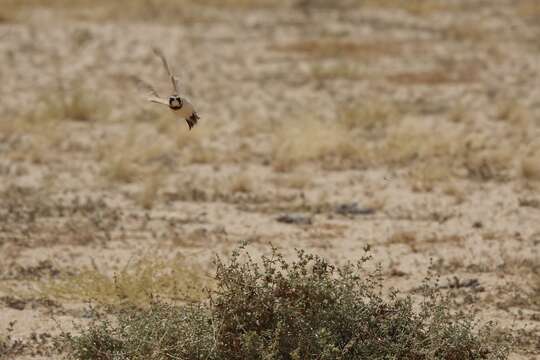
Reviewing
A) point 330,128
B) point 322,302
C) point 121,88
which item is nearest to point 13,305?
point 322,302

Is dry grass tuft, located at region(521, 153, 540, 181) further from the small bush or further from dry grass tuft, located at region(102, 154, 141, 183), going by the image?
the small bush

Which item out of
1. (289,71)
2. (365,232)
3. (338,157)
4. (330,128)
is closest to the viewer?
(365,232)

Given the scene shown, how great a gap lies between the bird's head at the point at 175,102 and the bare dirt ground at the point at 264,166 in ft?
7.31

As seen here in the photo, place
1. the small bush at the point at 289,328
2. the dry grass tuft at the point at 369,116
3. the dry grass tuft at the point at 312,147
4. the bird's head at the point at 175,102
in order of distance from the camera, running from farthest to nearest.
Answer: the dry grass tuft at the point at 369,116 → the dry grass tuft at the point at 312,147 → the small bush at the point at 289,328 → the bird's head at the point at 175,102

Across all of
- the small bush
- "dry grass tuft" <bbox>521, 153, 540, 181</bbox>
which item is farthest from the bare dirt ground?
the small bush

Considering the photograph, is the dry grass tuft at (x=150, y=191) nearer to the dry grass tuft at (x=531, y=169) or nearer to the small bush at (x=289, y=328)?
the dry grass tuft at (x=531, y=169)

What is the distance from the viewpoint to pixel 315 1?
93.2 ft

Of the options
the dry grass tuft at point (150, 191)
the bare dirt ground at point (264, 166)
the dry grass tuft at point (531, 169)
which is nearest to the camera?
the bare dirt ground at point (264, 166)

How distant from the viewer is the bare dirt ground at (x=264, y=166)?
8016 mm

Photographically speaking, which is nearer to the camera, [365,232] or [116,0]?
[365,232]

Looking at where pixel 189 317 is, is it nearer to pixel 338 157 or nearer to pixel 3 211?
pixel 3 211

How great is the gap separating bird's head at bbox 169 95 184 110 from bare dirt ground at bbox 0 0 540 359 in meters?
2.23

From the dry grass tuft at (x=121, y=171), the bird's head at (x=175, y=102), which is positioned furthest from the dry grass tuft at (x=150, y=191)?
the bird's head at (x=175, y=102)

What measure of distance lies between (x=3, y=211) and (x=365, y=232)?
3.93m
